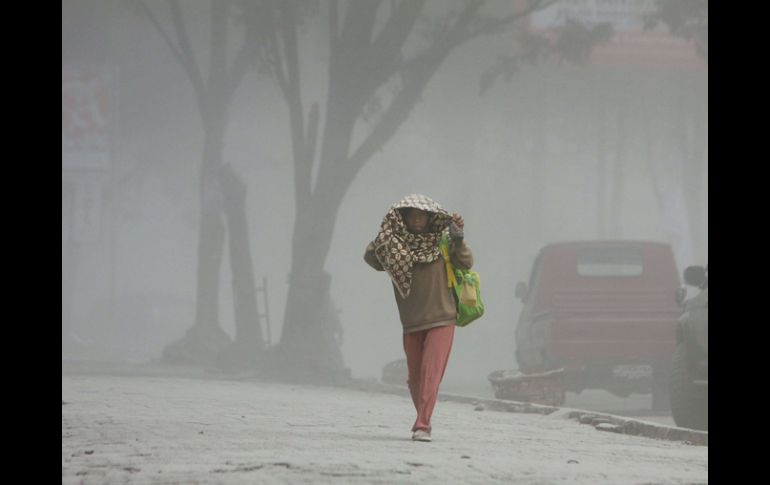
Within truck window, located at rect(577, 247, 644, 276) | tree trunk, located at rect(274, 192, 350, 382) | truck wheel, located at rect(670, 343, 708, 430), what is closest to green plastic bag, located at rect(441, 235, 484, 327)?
truck wheel, located at rect(670, 343, 708, 430)

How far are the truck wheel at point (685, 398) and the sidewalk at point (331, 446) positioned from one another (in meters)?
0.96

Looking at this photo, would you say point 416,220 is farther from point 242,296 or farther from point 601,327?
point 242,296

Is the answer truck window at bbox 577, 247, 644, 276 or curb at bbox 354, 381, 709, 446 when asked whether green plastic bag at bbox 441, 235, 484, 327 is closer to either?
curb at bbox 354, 381, 709, 446

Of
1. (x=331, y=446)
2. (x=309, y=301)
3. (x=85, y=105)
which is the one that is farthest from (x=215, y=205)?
(x=331, y=446)

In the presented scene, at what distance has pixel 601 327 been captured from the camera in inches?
650

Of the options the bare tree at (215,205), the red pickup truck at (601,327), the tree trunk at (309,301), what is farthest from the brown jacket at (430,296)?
the bare tree at (215,205)

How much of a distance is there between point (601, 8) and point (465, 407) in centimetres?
1364

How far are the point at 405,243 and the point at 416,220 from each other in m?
0.16

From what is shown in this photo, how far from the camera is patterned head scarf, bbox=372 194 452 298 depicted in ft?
28.7

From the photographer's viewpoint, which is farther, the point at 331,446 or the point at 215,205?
the point at 215,205

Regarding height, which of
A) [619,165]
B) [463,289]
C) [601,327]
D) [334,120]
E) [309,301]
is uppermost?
[619,165]

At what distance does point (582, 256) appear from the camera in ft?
59.0

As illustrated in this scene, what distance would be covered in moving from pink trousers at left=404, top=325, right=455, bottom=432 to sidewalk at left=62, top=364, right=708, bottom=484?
26 centimetres
